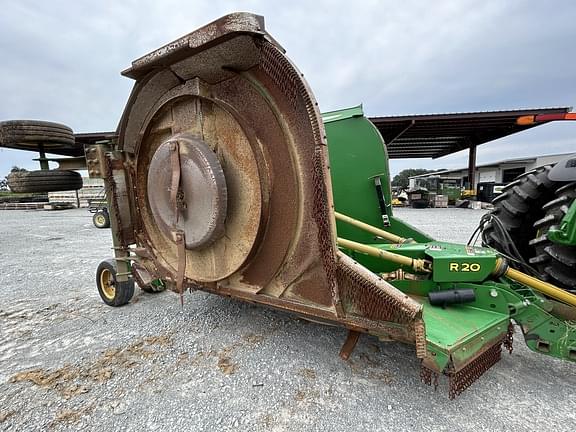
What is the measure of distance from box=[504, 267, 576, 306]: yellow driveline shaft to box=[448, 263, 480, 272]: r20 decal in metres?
0.26

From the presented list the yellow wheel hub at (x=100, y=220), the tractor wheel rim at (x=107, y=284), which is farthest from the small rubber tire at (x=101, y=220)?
the tractor wheel rim at (x=107, y=284)

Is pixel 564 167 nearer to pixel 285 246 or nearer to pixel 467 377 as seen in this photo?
pixel 467 377

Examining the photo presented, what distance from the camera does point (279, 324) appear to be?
2650mm

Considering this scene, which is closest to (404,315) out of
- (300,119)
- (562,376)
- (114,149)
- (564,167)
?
(300,119)

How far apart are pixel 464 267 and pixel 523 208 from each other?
1.37m

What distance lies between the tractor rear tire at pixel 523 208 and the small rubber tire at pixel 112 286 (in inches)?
142

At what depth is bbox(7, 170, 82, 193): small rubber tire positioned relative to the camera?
279 cm

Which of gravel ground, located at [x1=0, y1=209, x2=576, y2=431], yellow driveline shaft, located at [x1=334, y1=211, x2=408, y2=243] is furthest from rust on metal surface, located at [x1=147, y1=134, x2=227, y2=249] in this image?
yellow driveline shaft, located at [x1=334, y1=211, x2=408, y2=243]

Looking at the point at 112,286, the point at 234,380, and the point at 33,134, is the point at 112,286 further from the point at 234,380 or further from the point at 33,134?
the point at 234,380

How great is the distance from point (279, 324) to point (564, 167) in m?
2.54

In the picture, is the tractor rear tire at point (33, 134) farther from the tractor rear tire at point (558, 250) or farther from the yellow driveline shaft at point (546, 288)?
the tractor rear tire at point (558, 250)

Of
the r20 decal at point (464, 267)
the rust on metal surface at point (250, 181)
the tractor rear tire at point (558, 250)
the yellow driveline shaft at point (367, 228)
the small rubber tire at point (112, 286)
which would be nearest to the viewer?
the rust on metal surface at point (250, 181)

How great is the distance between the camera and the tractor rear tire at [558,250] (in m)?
2.16

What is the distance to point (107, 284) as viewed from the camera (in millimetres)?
3381
